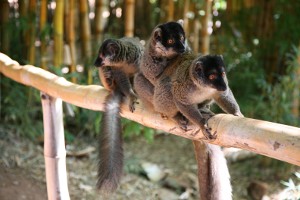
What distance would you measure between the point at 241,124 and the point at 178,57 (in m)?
0.93

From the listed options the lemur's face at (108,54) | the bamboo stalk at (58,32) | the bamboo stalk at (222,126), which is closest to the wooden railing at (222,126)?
the bamboo stalk at (222,126)

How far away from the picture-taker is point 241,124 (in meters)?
1.68

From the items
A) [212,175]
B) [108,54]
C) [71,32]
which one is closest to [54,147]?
[108,54]

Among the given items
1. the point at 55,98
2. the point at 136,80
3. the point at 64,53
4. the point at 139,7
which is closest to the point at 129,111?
the point at 136,80

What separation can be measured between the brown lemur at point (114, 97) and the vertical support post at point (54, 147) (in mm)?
388

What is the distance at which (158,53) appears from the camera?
8.54 ft

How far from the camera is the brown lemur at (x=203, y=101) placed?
2119mm

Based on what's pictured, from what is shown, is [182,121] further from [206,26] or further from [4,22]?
[4,22]

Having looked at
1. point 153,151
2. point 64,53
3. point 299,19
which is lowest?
point 153,151

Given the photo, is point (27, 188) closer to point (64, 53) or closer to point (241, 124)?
point (64, 53)

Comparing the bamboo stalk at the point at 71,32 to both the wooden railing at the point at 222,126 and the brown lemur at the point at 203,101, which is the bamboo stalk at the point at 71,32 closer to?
the wooden railing at the point at 222,126

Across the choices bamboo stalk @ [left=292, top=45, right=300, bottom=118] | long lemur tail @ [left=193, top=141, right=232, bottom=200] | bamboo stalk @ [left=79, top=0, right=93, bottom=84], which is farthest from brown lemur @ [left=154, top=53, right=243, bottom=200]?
bamboo stalk @ [left=79, top=0, right=93, bottom=84]

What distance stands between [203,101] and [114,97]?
1.90 ft

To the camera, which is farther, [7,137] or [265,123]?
[7,137]
